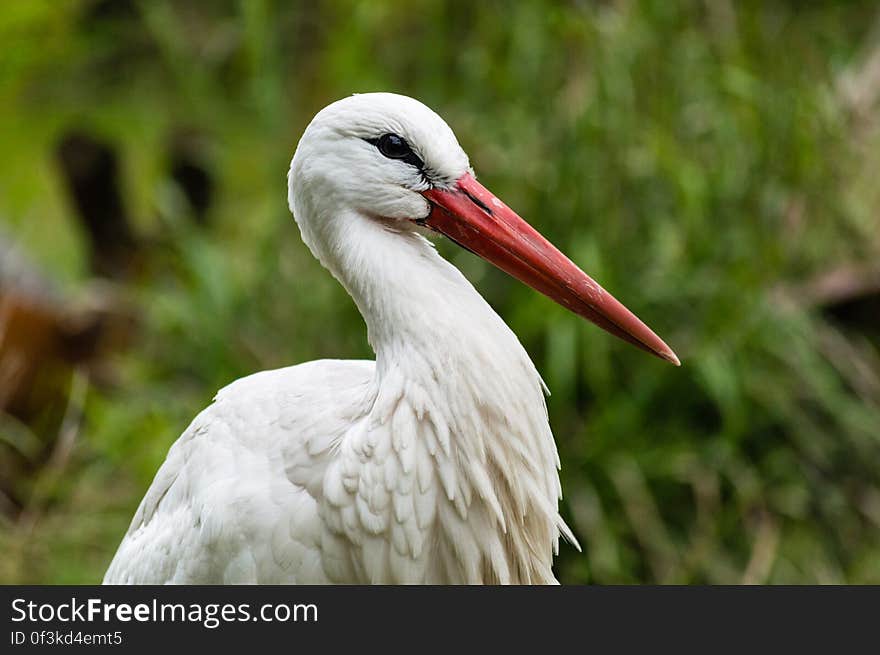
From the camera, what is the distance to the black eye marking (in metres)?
1.96

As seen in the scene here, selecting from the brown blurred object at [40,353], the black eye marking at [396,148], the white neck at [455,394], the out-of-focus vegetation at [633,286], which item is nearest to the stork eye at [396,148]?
the black eye marking at [396,148]

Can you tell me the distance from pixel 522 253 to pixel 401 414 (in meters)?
0.35

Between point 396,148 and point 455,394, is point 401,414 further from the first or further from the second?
point 396,148

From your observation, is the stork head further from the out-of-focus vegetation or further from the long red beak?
the out-of-focus vegetation

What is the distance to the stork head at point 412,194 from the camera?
196 centimetres

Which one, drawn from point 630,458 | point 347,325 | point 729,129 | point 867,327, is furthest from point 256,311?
point 867,327

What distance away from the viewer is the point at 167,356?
4125 mm

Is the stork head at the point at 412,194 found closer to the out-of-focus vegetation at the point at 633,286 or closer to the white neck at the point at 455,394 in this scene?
the white neck at the point at 455,394

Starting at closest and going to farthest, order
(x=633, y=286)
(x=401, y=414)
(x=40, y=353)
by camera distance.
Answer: (x=401, y=414) → (x=633, y=286) → (x=40, y=353)

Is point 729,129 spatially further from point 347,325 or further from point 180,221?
point 180,221

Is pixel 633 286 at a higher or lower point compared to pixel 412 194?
higher

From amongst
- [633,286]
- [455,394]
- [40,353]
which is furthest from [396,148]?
[40,353]

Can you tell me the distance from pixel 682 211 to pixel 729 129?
364 millimetres

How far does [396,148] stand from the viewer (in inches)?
77.7
